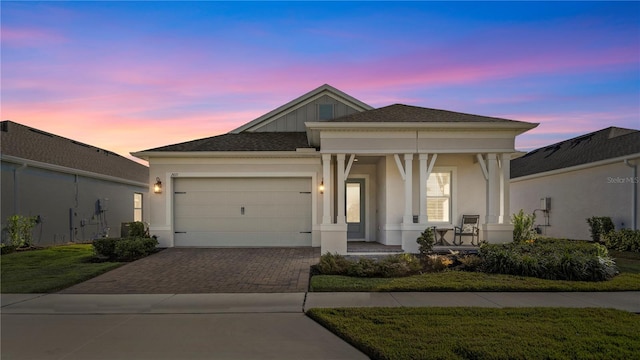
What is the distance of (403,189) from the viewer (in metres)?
12.9

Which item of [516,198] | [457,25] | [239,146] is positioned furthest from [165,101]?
[516,198]

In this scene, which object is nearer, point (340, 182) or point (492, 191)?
point (340, 182)

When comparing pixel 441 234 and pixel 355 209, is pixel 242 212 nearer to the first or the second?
pixel 355 209

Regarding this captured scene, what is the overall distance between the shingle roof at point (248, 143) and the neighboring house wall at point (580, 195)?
452 inches

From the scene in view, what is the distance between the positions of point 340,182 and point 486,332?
7.10m

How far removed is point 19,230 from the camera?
12.5 m

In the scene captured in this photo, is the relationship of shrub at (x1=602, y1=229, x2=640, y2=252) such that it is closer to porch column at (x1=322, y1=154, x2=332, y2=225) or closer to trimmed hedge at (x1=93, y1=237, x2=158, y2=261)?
porch column at (x1=322, y1=154, x2=332, y2=225)

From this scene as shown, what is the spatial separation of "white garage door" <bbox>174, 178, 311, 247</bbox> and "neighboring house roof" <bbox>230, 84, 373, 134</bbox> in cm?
374

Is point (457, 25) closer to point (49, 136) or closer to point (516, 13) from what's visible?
point (516, 13)

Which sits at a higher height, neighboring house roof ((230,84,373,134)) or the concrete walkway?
neighboring house roof ((230,84,373,134))

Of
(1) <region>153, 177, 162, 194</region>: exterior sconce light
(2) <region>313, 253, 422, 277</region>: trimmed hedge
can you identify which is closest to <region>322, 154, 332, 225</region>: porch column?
(2) <region>313, 253, 422, 277</region>: trimmed hedge

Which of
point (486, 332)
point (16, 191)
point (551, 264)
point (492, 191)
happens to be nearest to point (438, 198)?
point (492, 191)

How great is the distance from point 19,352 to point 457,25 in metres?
Result: 12.2

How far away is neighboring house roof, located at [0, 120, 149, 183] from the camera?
14.2 metres
